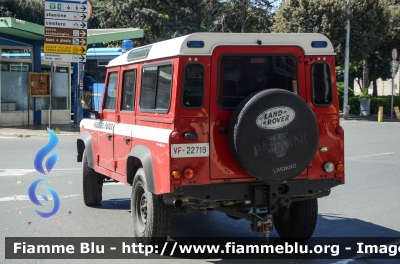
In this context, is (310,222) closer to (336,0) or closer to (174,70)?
(174,70)

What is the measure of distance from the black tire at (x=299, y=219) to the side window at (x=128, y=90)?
88.7 inches

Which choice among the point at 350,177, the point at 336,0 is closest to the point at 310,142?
the point at 350,177

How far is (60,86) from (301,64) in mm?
21050

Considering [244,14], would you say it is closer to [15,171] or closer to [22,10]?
[22,10]

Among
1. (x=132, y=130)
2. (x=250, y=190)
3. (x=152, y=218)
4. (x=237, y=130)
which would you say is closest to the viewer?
(x=237, y=130)

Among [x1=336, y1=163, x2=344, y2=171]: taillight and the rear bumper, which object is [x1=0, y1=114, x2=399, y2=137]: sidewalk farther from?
[x1=336, y1=163, x2=344, y2=171]: taillight

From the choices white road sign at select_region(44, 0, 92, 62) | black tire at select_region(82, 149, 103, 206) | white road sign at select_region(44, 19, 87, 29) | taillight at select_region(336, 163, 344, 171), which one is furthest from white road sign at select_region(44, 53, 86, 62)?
taillight at select_region(336, 163, 344, 171)

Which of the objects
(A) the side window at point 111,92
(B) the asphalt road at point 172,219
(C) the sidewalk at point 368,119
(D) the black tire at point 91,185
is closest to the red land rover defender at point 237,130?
(B) the asphalt road at point 172,219

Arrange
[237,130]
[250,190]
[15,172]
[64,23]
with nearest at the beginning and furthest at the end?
[237,130] → [250,190] → [15,172] → [64,23]

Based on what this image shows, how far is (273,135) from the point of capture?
615 centimetres

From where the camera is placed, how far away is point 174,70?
249 inches

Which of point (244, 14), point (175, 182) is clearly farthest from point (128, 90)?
point (244, 14)
